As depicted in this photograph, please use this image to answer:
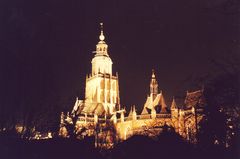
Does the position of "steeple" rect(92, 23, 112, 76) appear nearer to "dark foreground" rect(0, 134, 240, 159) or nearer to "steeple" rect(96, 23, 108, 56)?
"steeple" rect(96, 23, 108, 56)

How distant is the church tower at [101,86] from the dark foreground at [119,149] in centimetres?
5058

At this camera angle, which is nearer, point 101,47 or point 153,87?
point 153,87

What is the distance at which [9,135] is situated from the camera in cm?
2498

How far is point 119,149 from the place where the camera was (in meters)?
30.8

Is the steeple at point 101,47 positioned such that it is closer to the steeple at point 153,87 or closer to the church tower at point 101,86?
the church tower at point 101,86

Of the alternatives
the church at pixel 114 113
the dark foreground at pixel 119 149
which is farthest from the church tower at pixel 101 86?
the dark foreground at pixel 119 149

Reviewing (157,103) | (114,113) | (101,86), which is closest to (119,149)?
(157,103)

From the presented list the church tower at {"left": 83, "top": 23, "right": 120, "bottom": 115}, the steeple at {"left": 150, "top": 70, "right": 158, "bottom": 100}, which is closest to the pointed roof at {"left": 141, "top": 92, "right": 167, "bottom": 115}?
the steeple at {"left": 150, "top": 70, "right": 158, "bottom": 100}

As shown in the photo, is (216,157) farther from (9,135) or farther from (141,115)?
(141,115)

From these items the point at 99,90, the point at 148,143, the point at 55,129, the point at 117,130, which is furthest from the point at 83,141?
the point at 99,90

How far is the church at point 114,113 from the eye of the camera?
5925 cm

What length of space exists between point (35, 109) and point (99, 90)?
57722 millimetres

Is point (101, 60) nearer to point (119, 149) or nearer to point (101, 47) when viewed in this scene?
point (101, 47)

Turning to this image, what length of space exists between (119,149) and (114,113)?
45.9 meters
